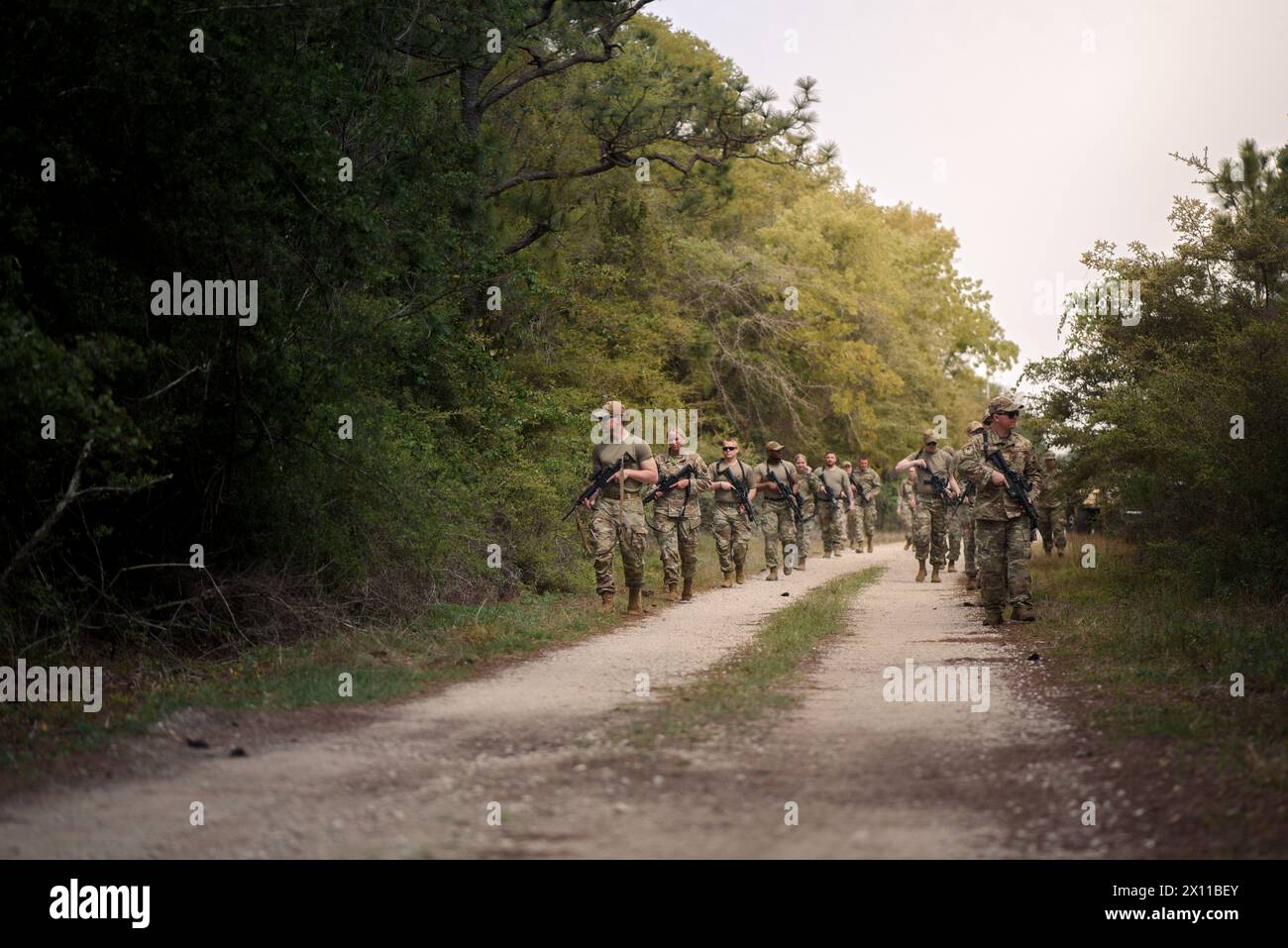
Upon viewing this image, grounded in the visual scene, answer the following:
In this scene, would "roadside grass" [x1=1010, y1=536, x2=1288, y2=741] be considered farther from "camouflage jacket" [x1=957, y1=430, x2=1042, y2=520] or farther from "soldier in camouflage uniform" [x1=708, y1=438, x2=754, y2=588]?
"soldier in camouflage uniform" [x1=708, y1=438, x2=754, y2=588]

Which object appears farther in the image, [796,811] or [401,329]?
[401,329]

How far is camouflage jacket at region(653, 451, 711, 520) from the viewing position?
761 inches

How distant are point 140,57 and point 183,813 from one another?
664 centimetres

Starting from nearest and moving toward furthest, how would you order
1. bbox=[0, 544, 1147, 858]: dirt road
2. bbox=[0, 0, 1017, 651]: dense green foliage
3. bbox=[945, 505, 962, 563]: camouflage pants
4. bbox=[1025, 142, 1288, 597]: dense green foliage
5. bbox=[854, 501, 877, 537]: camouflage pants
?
1. bbox=[0, 544, 1147, 858]: dirt road
2. bbox=[0, 0, 1017, 651]: dense green foliage
3. bbox=[1025, 142, 1288, 597]: dense green foliage
4. bbox=[945, 505, 962, 563]: camouflage pants
5. bbox=[854, 501, 877, 537]: camouflage pants

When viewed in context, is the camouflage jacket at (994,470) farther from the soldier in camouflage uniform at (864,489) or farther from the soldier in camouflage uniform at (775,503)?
the soldier in camouflage uniform at (864,489)

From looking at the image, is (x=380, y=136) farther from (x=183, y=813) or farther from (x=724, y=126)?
(x=183, y=813)

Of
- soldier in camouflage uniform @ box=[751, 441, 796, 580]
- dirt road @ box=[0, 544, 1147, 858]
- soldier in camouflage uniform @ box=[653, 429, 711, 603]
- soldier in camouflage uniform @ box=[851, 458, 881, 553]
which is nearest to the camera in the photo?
dirt road @ box=[0, 544, 1147, 858]

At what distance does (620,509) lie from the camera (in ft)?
52.9

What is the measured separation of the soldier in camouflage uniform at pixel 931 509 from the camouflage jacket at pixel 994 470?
7165 millimetres

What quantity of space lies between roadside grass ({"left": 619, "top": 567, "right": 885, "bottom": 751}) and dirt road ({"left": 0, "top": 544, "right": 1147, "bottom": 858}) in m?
0.21

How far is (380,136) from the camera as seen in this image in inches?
602

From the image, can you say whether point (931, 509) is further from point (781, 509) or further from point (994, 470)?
point (994, 470)

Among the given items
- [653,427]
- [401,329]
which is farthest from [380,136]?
[653,427]

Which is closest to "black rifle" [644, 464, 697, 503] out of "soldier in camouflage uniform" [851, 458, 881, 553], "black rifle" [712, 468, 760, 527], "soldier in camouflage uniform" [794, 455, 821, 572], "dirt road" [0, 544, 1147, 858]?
"black rifle" [712, 468, 760, 527]
